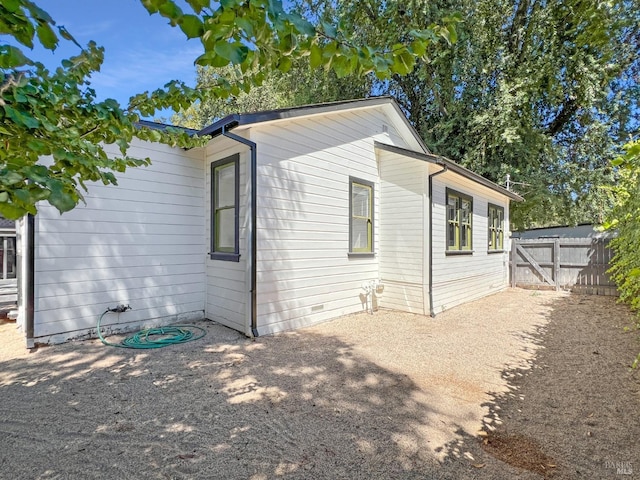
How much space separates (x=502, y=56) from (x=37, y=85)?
14.6 metres

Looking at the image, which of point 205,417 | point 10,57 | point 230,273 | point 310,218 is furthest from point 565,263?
point 10,57

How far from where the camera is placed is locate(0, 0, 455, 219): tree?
1029 millimetres

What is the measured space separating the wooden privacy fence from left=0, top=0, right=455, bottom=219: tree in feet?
37.4

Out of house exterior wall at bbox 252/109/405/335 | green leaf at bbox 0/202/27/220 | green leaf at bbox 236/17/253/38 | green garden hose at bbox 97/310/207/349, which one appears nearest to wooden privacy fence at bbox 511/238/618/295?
house exterior wall at bbox 252/109/405/335

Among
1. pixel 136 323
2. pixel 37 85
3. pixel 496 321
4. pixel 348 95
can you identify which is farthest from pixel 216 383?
pixel 348 95

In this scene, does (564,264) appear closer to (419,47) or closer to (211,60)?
(419,47)

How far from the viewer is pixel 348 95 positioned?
1453cm

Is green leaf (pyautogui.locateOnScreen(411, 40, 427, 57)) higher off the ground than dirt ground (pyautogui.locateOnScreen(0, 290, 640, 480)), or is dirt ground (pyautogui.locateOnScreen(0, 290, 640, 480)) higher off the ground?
green leaf (pyautogui.locateOnScreen(411, 40, 427, 57))

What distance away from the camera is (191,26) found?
105cm

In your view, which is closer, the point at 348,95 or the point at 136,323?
the point at 136,323

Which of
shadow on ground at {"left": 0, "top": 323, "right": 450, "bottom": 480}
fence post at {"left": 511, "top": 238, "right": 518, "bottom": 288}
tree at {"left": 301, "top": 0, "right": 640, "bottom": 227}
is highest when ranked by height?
tree at {"left": 301, "top": 0, "right": 640, "bottom": 227}

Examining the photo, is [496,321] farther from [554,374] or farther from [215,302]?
[215,302]

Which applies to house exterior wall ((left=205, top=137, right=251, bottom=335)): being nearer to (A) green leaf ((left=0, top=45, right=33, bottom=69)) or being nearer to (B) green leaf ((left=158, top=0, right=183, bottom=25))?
(A) green leaf ((left=0, top=45, right=33, bottom=69))

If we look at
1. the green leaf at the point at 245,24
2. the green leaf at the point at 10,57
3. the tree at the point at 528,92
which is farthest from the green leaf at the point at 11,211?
the tree at the point at 528,92
